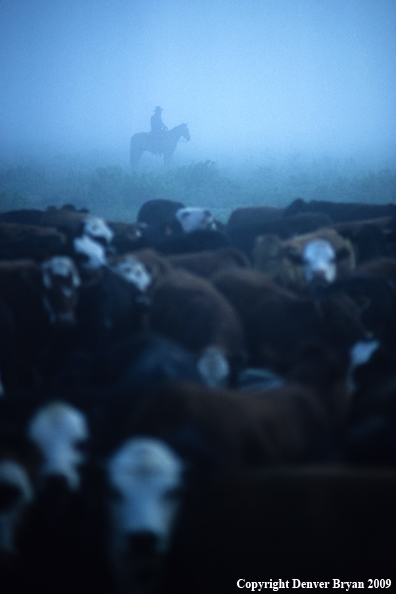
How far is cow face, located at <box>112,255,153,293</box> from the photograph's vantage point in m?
4.61

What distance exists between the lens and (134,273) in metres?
4.68

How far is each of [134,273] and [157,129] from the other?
443 inches

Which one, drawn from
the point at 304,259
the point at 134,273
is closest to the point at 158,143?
the point at 304,259

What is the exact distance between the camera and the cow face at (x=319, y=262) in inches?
202

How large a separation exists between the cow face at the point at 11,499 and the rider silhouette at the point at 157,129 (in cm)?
1278

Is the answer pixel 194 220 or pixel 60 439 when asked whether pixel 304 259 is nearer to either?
pixel 194 220

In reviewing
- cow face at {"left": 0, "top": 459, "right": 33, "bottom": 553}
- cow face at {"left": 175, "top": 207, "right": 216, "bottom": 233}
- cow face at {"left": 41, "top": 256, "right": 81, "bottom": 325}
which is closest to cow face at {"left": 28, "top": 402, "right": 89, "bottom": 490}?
cow face at {"left": 0, "top": 459, "right": 33, "bottom": 553}

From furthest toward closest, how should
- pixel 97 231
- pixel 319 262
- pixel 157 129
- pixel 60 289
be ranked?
pixel 157 129
pixel 97 231
pixel 319 262
pixel 60 289

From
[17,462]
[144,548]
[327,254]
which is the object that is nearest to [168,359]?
[17,462]

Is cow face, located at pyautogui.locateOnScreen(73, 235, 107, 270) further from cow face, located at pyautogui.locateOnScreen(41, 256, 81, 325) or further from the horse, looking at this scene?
the horse

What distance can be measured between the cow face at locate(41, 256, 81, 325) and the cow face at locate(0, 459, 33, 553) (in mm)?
1959

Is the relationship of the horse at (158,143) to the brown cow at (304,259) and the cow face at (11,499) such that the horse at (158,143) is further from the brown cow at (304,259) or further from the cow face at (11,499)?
the cow face at (11,499)

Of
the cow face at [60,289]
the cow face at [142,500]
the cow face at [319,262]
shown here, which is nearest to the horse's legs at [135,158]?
the cow face at [319,262]

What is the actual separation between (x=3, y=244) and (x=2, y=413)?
3.90 m
